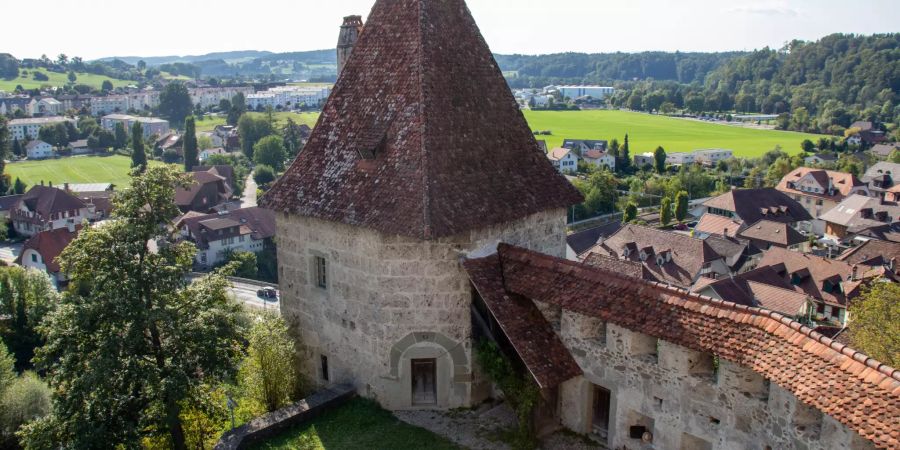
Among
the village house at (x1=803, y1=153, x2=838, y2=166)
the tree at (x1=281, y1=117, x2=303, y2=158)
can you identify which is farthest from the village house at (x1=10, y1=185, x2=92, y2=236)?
the village house at (x1=803, y1=153, x2=838, y2=166)

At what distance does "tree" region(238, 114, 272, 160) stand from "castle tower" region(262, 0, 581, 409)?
142042 mm

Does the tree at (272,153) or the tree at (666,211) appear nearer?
the tree at (666,211)

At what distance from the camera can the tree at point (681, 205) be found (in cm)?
9712

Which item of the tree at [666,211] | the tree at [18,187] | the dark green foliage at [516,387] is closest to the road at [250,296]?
the dark green foliage at [516,387]

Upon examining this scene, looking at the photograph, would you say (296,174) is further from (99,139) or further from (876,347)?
(99,139)

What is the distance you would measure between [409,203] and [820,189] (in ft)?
324

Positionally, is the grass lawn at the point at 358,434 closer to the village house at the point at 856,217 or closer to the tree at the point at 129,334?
the tree at the point at 129,334

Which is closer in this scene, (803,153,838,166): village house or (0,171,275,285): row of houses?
(0,171,275,285): row of houses

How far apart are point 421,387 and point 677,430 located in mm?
6111

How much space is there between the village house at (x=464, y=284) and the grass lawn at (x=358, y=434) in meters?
0.61

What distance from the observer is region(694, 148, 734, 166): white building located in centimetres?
14038

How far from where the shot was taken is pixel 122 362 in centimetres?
1587

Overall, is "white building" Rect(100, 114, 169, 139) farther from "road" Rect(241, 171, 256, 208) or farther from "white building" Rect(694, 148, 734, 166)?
"white building" Rect(694, 148, 734, 166)

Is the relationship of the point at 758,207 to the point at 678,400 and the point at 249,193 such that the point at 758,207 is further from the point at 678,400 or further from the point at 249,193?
the point at 678,400
